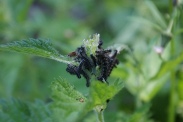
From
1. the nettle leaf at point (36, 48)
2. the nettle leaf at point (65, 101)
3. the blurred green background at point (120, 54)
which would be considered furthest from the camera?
the blurred green background at point (120, 54)

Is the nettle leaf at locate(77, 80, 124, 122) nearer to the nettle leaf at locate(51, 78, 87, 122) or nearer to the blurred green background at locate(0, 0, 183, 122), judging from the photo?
the nettle leaf at locate(51, 78, 87, 122)

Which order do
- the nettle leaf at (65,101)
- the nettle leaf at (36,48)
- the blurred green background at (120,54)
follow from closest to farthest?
1. the nettle leaf at (65,101)
2. the nettle leaf at (36,48)
3. the blurred green background at (120,54)

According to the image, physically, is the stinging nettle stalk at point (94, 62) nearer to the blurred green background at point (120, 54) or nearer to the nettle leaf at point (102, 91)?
the nettle leaf at point (102, 91)

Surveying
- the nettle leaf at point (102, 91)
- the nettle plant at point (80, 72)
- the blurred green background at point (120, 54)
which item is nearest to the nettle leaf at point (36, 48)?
the nettle plant at point (80, 72)

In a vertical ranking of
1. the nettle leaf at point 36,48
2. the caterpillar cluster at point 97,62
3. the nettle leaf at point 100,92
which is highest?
the nettle leaf at point 36,48

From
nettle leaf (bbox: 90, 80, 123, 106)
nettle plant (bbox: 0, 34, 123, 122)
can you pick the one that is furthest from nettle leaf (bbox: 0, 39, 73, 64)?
nettle leaf (bbox: 90, 80, 123, 106)

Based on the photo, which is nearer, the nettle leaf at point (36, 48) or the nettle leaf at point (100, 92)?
the nettle leaf at point (100, 92)

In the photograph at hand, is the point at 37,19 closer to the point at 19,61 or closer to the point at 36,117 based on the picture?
the point at 19,61
